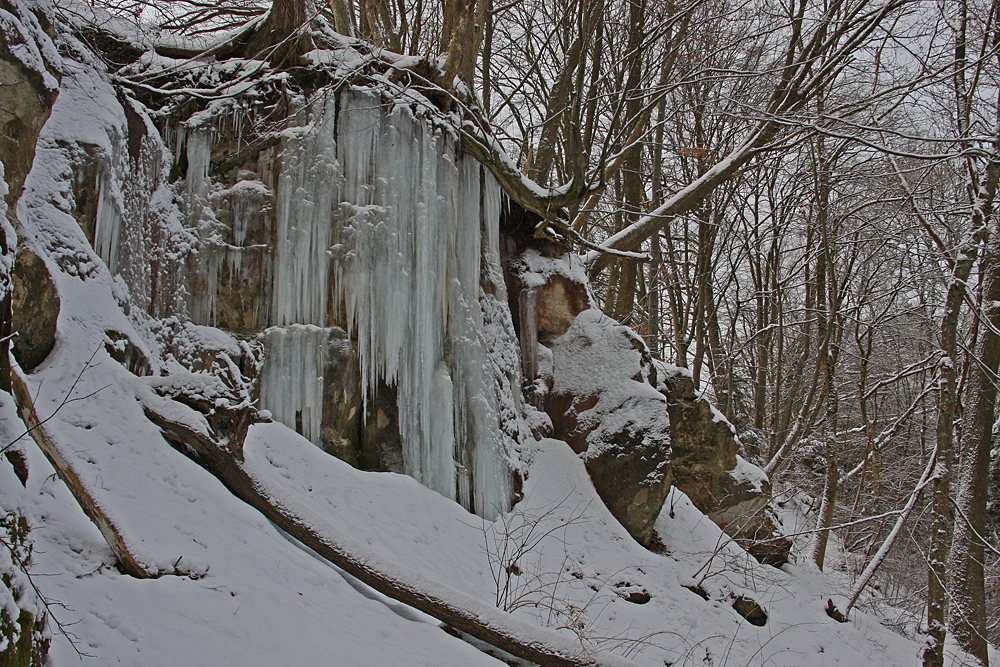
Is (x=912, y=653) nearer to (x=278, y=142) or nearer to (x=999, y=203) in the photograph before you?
(x=999, y=203)

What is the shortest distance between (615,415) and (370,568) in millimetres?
4158

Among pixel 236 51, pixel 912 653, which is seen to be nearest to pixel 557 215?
pixel 236 51

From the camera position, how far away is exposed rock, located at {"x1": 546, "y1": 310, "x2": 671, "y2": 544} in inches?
269

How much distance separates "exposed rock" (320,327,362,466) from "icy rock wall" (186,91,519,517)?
88 millimetres

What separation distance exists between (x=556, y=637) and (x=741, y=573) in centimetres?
488

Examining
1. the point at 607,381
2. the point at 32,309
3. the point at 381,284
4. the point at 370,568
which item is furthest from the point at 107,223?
the point at 607,381

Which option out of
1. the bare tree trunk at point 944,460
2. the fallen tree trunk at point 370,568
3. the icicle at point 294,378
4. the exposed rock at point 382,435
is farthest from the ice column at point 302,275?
the bare tree trunk at point 944,460

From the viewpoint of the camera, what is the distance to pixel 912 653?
274 inches

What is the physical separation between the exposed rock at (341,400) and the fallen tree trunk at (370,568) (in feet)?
5.03

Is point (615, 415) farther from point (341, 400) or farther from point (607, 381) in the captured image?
point (341, 400)

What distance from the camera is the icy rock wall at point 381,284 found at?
5.43m

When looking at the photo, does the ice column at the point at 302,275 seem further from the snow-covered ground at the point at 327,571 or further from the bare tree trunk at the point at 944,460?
the bare tree trunk at the point at 944,460

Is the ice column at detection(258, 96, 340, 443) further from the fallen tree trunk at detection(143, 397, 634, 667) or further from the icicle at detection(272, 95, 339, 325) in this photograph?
the fallen tree trunk at detection(143, 397, 634, 667)

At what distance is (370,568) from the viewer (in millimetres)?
3475
